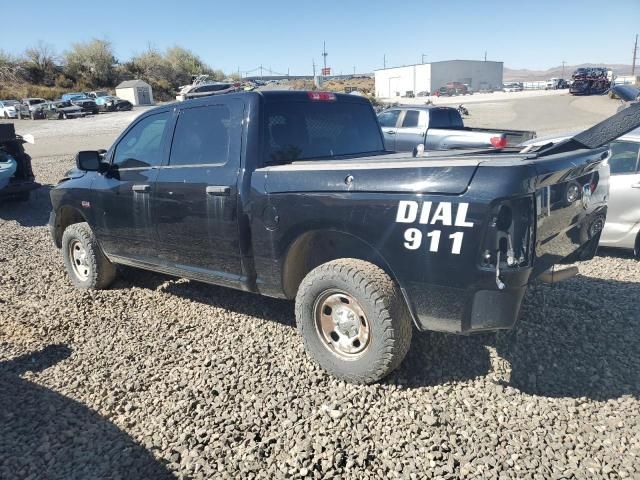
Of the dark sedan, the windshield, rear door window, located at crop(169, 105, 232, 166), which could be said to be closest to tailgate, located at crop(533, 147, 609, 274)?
the windshield

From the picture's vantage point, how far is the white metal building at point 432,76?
99125 mm

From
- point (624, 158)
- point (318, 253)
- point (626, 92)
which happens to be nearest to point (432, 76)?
point (624, 158)

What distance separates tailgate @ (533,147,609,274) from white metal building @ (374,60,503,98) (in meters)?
96.2

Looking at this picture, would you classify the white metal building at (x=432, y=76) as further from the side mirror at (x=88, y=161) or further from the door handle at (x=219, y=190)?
the door handle at (x=219, y=190)

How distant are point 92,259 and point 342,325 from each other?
308 centimetres

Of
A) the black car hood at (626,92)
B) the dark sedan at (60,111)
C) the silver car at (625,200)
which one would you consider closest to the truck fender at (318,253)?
the black car hood at (626,92)

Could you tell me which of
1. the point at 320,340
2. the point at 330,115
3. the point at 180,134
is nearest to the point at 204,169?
the point at 180,134

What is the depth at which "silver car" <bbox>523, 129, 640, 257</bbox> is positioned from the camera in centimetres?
574

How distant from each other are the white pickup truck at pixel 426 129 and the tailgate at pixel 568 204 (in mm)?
7672

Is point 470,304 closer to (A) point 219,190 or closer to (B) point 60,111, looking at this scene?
(A) point 219,190

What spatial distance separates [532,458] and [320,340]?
4.78ft

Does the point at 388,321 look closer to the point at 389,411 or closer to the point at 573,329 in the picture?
the point at 389,411

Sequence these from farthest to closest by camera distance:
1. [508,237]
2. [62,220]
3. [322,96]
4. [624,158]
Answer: [624,158] < [62,220] < [322,96] < [508,237]

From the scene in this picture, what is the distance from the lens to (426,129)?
12.0m
